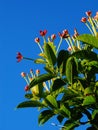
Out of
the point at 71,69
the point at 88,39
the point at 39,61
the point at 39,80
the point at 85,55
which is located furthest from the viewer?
the point at 39,61

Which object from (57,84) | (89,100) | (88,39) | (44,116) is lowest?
(89,100)

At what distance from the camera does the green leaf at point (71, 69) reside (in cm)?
320

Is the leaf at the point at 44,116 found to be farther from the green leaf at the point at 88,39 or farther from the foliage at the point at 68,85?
the green leaf at the point at 88,39

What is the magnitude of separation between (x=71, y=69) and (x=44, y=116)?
0.68 metres

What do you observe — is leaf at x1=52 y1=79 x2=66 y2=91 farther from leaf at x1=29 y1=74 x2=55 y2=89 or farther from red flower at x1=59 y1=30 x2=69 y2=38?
red flower at x1=59 y1=30 x2=69 y2=38

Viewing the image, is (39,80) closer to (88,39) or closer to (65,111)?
(65,111)

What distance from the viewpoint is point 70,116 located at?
3.41 m

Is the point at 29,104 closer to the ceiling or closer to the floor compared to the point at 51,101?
closer to the ceiling

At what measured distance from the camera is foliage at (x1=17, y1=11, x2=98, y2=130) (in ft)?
10.6

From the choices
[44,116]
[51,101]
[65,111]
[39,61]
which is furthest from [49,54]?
[44,116]

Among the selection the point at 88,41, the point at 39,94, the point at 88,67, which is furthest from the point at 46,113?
the point at 88,41

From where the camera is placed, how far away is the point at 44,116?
3623 mm

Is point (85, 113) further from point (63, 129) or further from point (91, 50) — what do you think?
point (91, 50)

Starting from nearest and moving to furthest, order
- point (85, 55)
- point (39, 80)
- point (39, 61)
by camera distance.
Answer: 1. point (85, 55)
2. point (39, 80)
3. point (39, 61)
